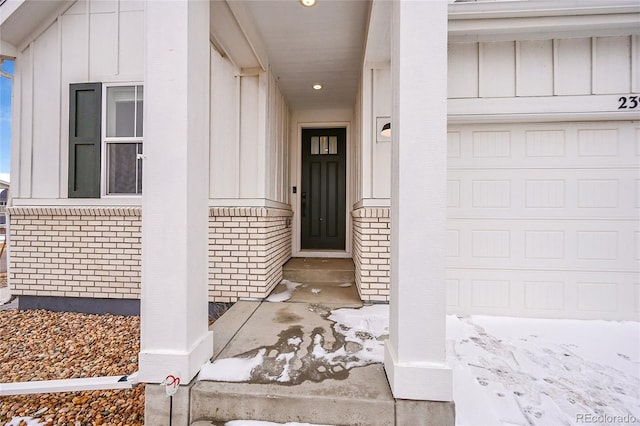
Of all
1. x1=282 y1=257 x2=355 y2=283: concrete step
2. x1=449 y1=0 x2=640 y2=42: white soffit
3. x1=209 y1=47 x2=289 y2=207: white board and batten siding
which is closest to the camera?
x1=449 y1=0 x2=640 y2=42: white soffit

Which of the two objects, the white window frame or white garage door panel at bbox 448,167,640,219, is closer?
white garage door panel at bbox 448,167,640,219

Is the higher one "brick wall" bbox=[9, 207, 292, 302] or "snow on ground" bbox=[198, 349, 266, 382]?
"brick wall" bbox=[9, 207, 292, 302]

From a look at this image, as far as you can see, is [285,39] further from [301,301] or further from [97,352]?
[97,352]

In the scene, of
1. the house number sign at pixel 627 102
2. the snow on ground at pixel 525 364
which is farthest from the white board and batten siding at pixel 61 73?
the house number sign at pixel 627 102

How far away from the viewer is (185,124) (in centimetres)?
147

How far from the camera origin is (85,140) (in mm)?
3125

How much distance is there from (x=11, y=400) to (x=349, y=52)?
4.03 meters

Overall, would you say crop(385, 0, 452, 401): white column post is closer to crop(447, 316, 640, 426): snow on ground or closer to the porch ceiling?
crop(447, 316, 640, 426): snow on ground

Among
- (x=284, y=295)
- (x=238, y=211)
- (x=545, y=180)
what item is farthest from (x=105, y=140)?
(x=545, y=180)

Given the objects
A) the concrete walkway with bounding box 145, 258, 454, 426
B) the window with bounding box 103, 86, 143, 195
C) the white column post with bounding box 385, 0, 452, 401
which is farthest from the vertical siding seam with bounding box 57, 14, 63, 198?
the white column post with bounding box 385, 0, 452, 401

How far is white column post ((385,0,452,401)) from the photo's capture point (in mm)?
1349

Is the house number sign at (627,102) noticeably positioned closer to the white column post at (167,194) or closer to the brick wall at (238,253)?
the brick wall at (238,253)

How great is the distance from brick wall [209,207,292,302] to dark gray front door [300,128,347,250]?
210 cm

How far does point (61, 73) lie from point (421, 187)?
4.29m
